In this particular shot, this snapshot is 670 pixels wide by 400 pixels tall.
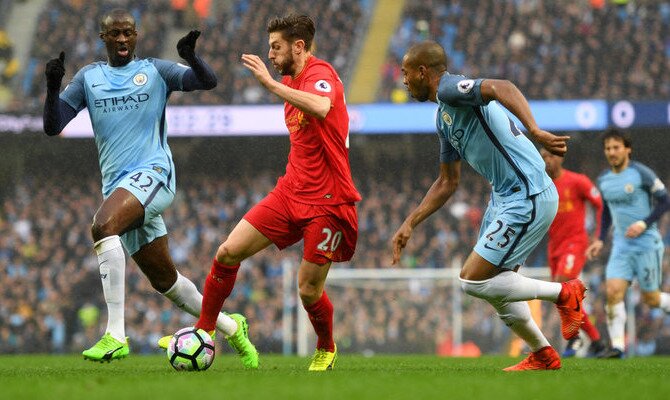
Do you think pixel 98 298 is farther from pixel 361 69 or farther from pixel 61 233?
pixel 361 69

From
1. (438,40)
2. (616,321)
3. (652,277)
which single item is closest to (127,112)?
(616,321)

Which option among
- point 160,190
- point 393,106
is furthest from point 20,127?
point 160,190

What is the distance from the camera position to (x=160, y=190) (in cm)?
802

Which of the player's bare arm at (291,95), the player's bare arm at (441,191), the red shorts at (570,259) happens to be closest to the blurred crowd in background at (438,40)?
the red shorts at (570,259)

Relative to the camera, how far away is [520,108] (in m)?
6.60

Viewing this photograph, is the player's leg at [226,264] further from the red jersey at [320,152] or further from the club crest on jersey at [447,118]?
the club crest on jersey at [447,118]

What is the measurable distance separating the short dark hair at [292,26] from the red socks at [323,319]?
172cm

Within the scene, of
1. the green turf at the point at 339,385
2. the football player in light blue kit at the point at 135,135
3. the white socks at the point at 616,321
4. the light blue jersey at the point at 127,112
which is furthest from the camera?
the white socks at the point at 616,321

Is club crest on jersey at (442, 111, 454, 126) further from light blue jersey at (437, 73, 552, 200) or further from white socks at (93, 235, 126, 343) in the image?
white socks at (93, 235, 126, 343)

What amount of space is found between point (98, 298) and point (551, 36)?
11.0 metres

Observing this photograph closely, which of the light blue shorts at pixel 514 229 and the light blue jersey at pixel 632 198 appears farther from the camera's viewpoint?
the light blue jersey at pixel 632 198

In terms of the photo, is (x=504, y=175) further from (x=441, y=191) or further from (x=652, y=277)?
(x=652, y=277)

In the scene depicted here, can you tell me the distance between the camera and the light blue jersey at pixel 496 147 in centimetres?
734

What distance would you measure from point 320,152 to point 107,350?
187cm
